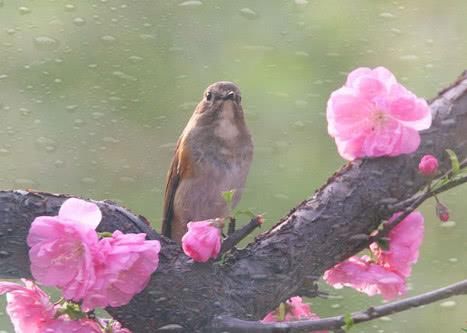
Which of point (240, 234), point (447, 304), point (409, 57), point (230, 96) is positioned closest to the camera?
point (240, 234)

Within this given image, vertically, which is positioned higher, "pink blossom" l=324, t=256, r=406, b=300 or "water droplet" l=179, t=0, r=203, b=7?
"pink blossom" l=324, t=256, r=406, b=300

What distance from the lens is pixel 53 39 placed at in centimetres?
130

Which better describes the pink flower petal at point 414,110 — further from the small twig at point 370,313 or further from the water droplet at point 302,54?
the water droplet at point 302,54

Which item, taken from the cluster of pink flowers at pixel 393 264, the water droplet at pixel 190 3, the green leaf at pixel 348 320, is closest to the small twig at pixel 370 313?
the green leaf at pixel 348 320

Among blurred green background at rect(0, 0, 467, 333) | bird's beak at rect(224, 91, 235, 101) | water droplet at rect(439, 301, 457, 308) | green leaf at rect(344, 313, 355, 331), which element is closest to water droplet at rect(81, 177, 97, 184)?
blurred green background at rect(0, 0, 467, 333)

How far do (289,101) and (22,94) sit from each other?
0.33 m

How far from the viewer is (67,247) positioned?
492 millimetres

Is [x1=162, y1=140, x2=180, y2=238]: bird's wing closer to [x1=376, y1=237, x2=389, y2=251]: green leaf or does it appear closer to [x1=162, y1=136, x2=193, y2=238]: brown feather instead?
[x1=162, y1=136, x2=193, y2=238]: brown feather

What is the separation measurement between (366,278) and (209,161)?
0.30 meters

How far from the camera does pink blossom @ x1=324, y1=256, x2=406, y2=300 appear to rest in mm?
560

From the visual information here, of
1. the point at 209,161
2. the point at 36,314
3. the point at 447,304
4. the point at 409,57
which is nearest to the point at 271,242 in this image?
the point at 36,314

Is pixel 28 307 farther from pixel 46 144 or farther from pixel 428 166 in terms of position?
pixel 46 144

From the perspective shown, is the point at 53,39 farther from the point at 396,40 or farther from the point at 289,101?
the point at 396,40

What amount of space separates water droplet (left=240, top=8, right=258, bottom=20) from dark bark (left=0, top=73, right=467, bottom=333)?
0.73m
